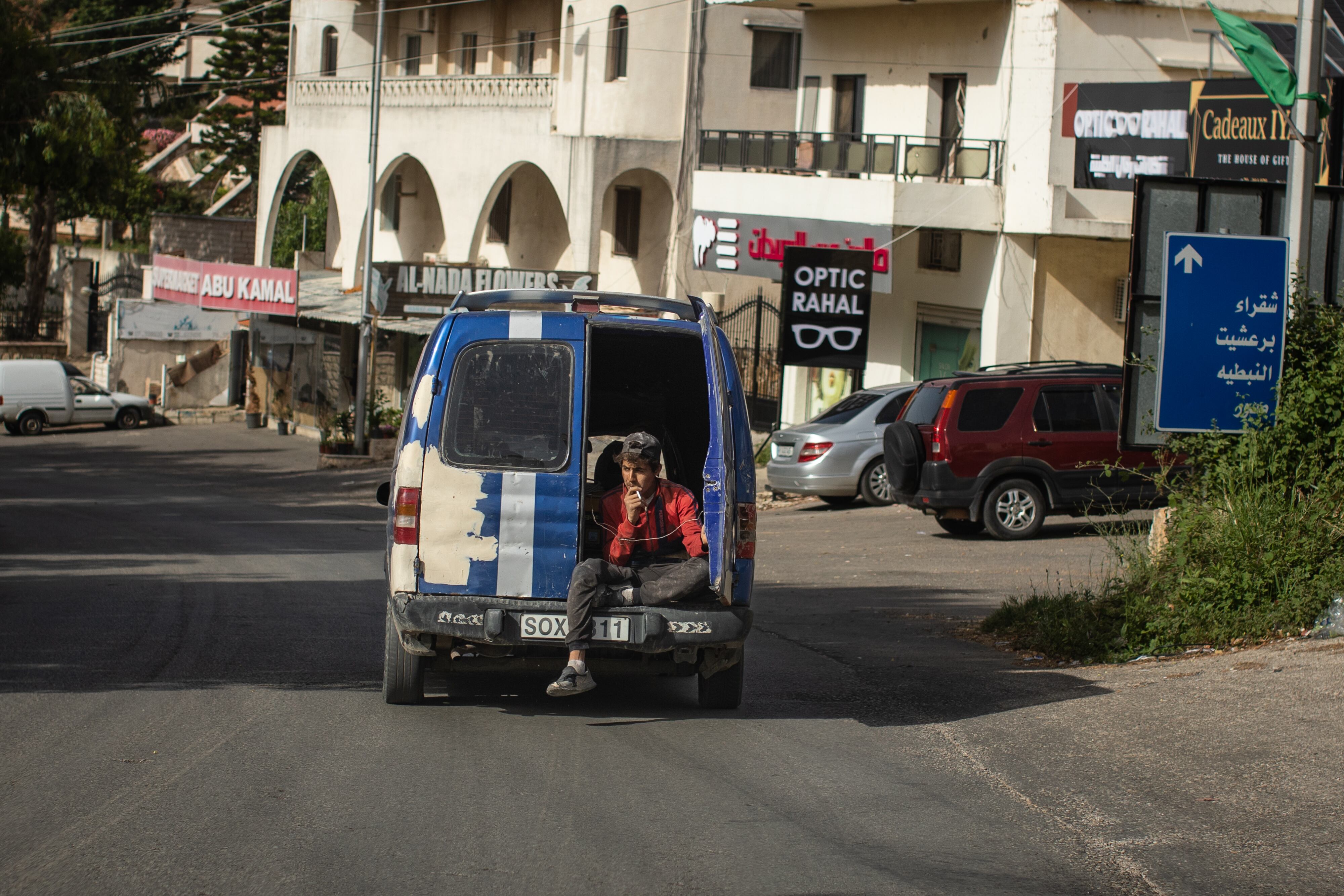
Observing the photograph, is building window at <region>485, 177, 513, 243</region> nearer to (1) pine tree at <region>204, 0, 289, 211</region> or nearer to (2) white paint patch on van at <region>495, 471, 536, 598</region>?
(1) pine tree at <region>204, 0, 289, 211</region>

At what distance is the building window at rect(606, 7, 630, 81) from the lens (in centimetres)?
3428

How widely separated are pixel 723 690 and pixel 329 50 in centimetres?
4162

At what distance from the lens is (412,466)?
6965 millimetres

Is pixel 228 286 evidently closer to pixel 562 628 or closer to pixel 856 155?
pixel 856 155

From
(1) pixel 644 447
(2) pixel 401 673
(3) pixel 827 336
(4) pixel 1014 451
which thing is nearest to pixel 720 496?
(1) pixel 644 447

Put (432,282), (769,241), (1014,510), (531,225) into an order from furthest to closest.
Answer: (531,225)
(432,282)
(769,241)
(1014,510)

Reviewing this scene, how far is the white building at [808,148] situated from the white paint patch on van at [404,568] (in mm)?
18311

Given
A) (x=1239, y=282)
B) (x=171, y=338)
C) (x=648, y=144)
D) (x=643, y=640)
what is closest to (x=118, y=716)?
(x=643, y=640)

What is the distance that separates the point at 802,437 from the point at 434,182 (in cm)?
1989

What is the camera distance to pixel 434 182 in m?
37.7

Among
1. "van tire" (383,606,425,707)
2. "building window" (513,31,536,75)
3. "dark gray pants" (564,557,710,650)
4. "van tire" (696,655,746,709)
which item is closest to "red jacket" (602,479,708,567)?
"dark gray pants" (564,557,710,650)

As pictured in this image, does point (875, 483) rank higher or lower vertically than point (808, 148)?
lower

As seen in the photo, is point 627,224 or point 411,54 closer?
point 627,224

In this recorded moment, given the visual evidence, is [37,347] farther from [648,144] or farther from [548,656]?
[548,656]
